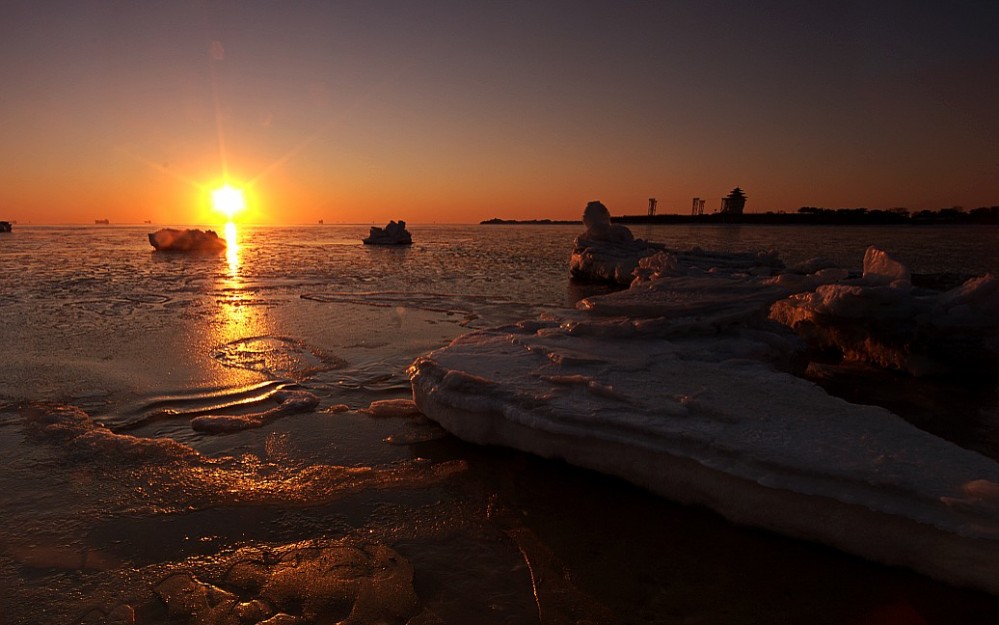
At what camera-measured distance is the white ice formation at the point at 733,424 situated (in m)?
2.18

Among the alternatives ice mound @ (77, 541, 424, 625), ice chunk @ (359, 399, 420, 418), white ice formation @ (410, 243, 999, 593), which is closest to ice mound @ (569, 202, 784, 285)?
white ice formation @ (410, 243, 999, 593)

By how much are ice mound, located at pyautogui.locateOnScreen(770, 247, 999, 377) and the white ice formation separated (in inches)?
1.3

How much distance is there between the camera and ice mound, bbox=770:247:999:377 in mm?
5156

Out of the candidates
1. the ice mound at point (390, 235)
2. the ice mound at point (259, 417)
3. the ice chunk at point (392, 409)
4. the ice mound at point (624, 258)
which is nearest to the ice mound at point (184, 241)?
the ice mound at point (390, 235)

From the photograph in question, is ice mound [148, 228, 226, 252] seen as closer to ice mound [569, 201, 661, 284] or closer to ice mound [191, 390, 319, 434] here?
ice mound [569, 201, 661, 284]

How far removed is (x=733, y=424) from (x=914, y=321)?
439 cm

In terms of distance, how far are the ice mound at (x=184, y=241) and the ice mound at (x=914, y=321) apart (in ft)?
106

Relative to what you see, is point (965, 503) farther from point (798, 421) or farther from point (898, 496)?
point (798, 421)

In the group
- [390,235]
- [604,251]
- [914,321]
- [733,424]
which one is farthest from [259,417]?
[390,235]

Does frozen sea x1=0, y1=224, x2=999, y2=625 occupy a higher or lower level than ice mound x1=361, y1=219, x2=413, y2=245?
lower

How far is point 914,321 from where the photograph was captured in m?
5.44

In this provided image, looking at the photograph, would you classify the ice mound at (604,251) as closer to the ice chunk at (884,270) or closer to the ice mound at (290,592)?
the ice chunk at (884,270)

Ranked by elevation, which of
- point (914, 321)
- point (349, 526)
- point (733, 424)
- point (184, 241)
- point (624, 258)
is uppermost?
point (184, 241)

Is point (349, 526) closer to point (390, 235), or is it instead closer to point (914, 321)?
point (914, 321)
